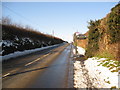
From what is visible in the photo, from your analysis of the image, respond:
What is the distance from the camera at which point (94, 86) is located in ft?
16.7

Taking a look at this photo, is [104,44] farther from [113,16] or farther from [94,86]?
[94,86]

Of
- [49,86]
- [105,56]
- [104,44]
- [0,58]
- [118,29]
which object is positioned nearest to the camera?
[49,86]

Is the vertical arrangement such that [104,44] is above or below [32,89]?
above

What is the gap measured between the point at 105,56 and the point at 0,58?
10.9 metres

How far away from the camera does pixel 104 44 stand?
1097cm

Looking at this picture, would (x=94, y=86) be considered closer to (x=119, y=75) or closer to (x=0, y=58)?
(x=119, y=75)

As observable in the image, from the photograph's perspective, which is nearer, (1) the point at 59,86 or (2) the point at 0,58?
Result: (1) the point at 59,86

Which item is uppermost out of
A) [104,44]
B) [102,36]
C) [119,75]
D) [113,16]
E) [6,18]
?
[6,18]

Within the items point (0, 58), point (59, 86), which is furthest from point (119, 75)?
point (0, 58)

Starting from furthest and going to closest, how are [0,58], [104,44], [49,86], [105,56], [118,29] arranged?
1. [0,58]
2. [104,44]
3. [105,56]
4. [118,29]
5. [49,86]

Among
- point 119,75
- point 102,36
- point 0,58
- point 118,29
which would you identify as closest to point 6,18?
point 0,58

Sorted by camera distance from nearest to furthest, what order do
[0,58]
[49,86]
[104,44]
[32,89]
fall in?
[32,89], [49,86], [104,44], [0,58]

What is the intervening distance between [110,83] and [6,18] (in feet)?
90.4

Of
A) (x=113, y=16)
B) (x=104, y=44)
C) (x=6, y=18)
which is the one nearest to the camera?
(x=113, y=16)
